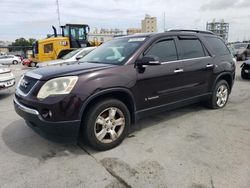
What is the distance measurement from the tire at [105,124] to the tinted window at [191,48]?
5.73ft

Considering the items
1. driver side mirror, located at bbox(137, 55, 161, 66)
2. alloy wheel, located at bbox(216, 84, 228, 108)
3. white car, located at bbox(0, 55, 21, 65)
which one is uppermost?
driver side mirror, located at bbox(137, 55, 161, 66)

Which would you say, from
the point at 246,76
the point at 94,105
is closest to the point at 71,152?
the point at 94,105

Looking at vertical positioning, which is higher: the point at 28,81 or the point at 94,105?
the point at 28,81

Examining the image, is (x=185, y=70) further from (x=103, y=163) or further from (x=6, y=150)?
(x=6, y=150)

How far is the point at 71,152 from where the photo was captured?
3434 millimetres

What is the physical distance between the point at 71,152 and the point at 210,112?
3.32 meters

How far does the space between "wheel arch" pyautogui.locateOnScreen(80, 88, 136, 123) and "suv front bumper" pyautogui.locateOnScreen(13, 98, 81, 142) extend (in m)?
0.21

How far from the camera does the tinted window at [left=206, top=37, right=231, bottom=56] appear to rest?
204 inches

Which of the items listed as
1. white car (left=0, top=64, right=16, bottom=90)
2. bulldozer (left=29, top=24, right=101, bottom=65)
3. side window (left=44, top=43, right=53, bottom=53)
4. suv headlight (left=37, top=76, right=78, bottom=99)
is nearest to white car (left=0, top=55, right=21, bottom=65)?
bulldozer (left=29, top=24, right=101, bottom=65)

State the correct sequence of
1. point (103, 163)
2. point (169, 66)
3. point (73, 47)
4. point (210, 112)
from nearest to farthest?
point (103, 163) < point (169, 66) < point (210, 112) < point (73, 47)

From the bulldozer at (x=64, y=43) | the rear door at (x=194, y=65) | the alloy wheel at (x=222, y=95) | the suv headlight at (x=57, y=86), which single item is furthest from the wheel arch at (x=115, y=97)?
the bulldozer at (x=64, y=43)

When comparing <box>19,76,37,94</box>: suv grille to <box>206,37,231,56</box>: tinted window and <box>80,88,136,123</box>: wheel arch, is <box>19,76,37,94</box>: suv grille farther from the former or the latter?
<box>206,37,231,56</box>: tinted window

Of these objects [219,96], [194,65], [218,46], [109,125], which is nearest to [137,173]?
[109,125]

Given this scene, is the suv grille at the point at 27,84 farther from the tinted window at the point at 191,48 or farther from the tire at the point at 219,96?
the tire at the point at 219,96
